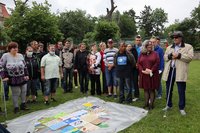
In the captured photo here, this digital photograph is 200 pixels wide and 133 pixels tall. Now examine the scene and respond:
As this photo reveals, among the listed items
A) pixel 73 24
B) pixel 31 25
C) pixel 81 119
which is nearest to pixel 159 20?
pixel 73 24

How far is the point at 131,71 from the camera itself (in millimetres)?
7121

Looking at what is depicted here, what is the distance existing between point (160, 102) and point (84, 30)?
4030 cm

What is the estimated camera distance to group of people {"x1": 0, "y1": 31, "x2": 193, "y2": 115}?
586cm

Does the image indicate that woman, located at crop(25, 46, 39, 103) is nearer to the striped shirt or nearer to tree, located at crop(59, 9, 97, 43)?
the striped shirt

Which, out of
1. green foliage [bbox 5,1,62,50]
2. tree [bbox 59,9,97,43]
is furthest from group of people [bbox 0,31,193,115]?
tree [bbox 59,9,97,43]

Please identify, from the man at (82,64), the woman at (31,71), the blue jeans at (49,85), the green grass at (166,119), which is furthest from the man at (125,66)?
the woman at (31,71)

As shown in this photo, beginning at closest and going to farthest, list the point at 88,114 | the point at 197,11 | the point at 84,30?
the point at 88,114 < the point at 197,11 < the point at 84,30

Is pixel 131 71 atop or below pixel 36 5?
below

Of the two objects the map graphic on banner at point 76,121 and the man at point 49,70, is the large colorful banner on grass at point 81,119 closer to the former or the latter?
Result: the map graphic on banner at point 76,121

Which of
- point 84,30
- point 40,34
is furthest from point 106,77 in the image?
point 84,30

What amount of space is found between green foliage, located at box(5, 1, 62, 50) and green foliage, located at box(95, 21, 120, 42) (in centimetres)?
358

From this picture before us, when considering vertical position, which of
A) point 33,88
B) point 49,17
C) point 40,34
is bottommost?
point 33,88

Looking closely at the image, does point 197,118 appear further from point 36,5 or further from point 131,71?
point 36,5

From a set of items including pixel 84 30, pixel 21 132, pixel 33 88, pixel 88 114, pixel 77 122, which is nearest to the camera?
pixel 21 132
